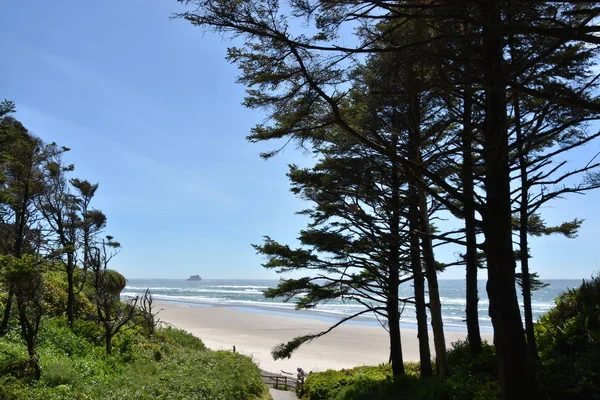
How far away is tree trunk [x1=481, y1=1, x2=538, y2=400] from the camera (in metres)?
4.85

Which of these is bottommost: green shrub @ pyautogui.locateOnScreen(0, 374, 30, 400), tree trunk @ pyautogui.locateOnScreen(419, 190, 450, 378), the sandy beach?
the sandy beach

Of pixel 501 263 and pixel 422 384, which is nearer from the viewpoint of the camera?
pixel 501 263

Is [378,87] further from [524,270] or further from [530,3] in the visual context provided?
[524,270]

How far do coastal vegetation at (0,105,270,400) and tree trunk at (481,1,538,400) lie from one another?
244 inches

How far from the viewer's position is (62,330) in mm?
12266

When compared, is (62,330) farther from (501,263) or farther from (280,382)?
(501,263)

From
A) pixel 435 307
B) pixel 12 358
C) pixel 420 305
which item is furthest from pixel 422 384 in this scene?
pixel 12 358

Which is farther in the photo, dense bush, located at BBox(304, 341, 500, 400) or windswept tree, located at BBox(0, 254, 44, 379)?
windswept tree, located at BBox(0, 254, 44, 379)

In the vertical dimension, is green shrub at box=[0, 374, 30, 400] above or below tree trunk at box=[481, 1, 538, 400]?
below

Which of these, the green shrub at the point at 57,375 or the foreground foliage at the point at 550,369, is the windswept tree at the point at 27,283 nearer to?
the green shrub at the point at 57,375

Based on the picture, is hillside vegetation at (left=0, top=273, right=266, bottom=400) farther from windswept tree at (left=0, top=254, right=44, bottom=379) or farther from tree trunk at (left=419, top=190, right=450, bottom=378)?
tree trunk at (left=419, top=190, right=450, bottom=378)

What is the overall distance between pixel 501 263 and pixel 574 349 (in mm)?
2668

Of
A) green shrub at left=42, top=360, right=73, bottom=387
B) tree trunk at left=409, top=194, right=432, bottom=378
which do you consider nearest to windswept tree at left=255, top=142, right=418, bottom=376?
tree trunk at left=409, top=194, right=432, bottom=378

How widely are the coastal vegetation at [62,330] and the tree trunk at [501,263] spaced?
6189mm
